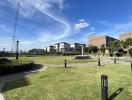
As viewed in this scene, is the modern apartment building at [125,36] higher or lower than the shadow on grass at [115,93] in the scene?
higher

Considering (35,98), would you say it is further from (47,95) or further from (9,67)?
(9,67)

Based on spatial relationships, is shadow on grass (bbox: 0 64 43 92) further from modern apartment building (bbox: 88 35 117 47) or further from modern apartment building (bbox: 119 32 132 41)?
modern apartment building (bbox: 88 35 117 47)

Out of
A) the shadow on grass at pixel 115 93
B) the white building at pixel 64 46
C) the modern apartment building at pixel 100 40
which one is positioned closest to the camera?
the shadow on grass at pixel 115 93

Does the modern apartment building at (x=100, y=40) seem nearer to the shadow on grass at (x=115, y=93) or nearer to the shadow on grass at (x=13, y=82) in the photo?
the shadow on grass at (x=13, y=82)

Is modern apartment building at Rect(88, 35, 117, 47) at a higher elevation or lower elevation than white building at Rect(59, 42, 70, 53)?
higher

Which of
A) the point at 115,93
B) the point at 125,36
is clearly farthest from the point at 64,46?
the point at 115,93

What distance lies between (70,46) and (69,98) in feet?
484

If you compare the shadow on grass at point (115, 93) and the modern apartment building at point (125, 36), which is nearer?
the shadow on grass at point (115, 93)

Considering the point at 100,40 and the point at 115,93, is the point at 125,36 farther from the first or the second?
the point at 115,93

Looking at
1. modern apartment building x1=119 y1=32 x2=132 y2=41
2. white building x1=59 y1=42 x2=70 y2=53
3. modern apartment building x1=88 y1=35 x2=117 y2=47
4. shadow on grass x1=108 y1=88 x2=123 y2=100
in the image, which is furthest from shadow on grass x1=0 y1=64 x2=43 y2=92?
white building x1=59 y1=42 x2=70 y2=53

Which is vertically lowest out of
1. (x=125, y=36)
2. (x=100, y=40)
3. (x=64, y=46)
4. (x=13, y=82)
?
(x=13, y=82)

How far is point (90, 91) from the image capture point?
8.15 meters

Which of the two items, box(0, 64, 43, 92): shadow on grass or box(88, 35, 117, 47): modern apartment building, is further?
box(88, 35, 117, 47): modern apartment building

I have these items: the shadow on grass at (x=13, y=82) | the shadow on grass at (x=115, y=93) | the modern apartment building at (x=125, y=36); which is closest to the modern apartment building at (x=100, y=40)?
the modern apartment building at (x=125, y=36)
